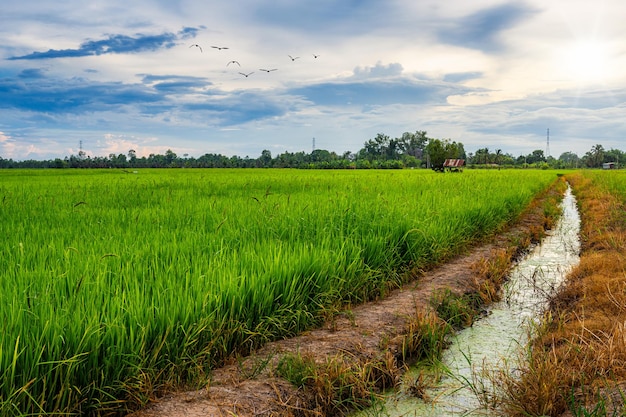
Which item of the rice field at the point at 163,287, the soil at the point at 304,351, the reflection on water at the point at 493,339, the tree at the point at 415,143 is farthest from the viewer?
the tree at the point at 415,143

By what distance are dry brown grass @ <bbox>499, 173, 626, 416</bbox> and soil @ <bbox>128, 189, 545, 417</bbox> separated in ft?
3.13

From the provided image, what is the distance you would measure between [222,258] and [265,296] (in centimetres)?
63

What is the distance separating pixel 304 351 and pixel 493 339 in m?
1.76

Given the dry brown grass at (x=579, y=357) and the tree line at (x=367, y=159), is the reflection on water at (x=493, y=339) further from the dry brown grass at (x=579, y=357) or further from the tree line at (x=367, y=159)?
the tree line at (x=367, y=159)

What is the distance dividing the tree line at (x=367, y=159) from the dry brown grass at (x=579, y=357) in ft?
137

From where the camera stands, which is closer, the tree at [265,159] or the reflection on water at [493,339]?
the reflection on water at [493,339]

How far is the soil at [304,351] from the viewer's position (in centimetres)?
259

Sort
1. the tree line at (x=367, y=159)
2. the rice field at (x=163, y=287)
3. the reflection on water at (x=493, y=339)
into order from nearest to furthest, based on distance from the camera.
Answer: the rice field at (x=163, y=287)
the reflection on water at (x=493, y=339)
the tree line at (x=367, y=159)

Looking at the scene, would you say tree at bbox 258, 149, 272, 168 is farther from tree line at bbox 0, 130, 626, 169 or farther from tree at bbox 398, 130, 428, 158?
tree at bbox 398, 130, 428, 158

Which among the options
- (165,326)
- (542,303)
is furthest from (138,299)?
(542,303)

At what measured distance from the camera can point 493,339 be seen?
4.03 m

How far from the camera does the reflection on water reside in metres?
2.94

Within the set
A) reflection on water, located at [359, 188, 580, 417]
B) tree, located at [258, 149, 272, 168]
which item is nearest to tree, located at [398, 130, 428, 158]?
tree, located at [258, 149, 272, 168]

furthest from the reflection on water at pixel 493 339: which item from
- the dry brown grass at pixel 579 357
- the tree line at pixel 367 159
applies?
the tree line at pixel 367 159
